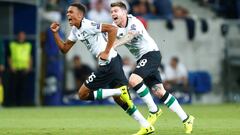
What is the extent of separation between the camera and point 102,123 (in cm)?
1677

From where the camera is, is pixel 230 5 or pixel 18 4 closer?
pixel 18 4

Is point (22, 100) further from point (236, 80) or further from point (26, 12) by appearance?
point (236, 80)

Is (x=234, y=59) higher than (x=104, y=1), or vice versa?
(x=104, y=1)

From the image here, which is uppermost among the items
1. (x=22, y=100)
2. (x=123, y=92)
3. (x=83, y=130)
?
(x=123, y=92)

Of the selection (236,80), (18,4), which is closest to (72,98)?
(18,4)

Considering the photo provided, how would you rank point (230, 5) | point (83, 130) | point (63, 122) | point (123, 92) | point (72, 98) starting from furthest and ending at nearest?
point (230, 5)
point (72, 98)
point (63, 122)
point (83, 130)
point (123, 92)

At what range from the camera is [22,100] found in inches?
1020

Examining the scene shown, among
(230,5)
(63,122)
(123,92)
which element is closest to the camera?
(123,92)

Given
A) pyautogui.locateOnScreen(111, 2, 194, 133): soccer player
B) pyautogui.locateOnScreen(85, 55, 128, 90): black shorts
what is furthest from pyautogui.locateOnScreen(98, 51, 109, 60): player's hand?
pyautogui.locateOnScreen(111, 2, 194, 133): soccer player

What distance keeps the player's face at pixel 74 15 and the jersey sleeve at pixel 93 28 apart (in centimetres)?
18

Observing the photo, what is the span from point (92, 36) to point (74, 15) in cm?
45

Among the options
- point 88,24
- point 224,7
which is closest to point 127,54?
point 224,7

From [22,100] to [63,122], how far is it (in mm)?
8993

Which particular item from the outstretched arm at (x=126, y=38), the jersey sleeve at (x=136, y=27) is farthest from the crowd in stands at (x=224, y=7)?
the outstretched arm at (x=126, y=38)
